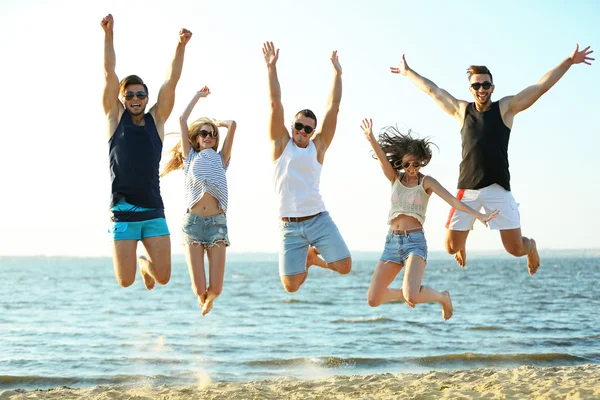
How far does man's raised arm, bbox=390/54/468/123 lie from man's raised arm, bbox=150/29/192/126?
109 inches

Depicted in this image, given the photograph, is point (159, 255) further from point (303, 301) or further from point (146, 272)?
point (303, 301)

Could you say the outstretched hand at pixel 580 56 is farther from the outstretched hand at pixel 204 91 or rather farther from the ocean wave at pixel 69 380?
the ocean wave at pixel 69 380

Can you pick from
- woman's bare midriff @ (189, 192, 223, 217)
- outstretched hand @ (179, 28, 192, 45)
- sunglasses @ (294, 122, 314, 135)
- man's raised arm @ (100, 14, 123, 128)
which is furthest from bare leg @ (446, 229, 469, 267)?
man's raised arm @ (100, 14, 123, 128)


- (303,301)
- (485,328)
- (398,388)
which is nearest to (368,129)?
(398,388)

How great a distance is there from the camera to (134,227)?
757cm

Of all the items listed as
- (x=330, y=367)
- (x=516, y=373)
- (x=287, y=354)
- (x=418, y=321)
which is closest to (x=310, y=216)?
(x=516, y=373)

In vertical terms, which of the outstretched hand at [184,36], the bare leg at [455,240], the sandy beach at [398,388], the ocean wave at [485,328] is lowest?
the ocean wave at [485,328]

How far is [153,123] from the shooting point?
773cm

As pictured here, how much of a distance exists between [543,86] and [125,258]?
16.8 feet

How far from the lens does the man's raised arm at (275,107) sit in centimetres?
790

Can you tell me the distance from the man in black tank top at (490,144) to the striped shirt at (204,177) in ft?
9.22

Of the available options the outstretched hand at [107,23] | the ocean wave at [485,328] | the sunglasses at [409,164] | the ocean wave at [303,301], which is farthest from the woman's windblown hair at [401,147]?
the ocean wave at [303,301]

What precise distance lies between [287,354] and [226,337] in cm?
343

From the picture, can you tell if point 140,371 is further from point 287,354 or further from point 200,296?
point 200,296
